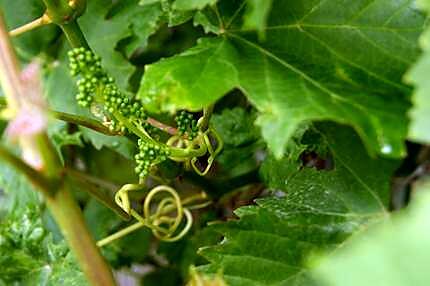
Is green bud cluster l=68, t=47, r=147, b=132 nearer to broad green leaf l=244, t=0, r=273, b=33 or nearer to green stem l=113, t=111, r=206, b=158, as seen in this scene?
green stem l=113, t=111, r=206, b=158

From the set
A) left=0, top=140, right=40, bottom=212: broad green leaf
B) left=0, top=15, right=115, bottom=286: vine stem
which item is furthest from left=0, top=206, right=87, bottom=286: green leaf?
left=0, top=15, right=115, bottom=286: vine stem

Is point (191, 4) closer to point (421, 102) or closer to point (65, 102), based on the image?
point (421, 102)

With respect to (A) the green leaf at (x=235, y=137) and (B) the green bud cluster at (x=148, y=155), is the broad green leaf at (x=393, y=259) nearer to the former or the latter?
(B) the green bud cluster at (x=148, y=155)

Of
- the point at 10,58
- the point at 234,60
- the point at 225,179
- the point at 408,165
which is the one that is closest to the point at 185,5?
the point at 234,60

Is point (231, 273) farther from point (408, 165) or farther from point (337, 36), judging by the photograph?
point (408, 165)

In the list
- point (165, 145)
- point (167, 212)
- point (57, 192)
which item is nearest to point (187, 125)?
point (165, 145)

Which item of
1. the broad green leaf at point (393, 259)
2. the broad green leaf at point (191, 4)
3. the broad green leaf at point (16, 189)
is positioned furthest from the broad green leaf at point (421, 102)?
the broad green leaf at point (16, 189)
